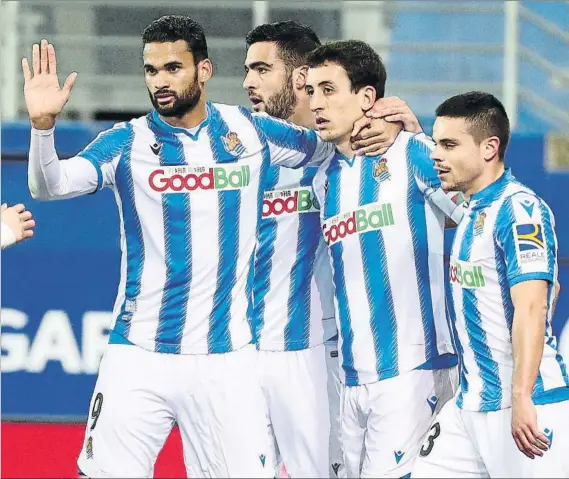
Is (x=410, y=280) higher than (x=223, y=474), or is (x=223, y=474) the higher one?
(x=410, y=280)

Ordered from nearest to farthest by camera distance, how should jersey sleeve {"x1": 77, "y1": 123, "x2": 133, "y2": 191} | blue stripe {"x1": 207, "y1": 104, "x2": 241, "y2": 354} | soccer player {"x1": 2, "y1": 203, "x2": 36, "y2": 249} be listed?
soccer player {"x1": 2, "y1": 203, "x2": 36, "y2": 249} → jersey sleeve {"x1": 77, "y1": 123, "x2": 133, "y2": 191} → blue stripe {"x1": 207, "y1": 104, "x2": 241, "y2": 354}

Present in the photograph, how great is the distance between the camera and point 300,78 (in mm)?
5723

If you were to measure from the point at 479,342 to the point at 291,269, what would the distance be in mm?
1125

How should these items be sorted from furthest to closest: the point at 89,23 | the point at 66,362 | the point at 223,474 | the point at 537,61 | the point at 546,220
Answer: the point at 89,23, the point at 537,61, the point at 66,362, the point at 223,474, the point at 546,220

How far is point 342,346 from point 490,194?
966 mm

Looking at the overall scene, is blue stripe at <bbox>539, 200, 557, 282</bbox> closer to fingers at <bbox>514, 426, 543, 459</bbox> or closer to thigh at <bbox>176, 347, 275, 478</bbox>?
fingers at <bbox>514, 426, 543, 459</bbox>

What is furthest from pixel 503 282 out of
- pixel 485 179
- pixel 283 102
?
pixel 283 102

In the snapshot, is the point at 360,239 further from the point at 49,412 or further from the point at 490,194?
the point at 49,412

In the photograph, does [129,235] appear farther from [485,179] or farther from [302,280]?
[485,179]

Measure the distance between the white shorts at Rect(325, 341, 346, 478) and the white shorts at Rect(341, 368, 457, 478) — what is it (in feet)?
1.34

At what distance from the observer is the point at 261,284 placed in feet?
18.3

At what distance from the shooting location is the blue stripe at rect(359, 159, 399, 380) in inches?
202

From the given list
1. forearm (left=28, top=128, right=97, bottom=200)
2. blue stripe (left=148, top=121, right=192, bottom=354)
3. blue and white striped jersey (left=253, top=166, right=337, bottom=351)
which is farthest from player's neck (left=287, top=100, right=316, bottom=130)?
forearm (left=28, top=128, right=97, bottom=200)

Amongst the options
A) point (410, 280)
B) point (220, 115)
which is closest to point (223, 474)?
point (410, 280)
